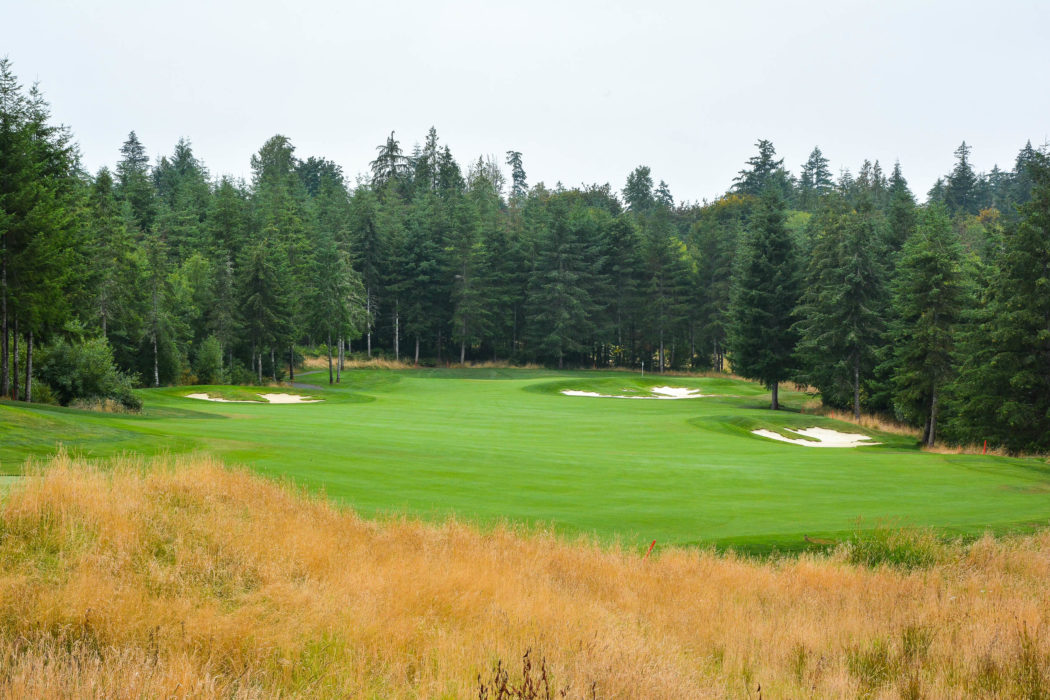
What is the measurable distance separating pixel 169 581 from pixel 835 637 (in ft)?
22.2

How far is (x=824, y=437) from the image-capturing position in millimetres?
34969

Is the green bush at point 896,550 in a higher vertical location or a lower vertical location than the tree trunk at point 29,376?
lower

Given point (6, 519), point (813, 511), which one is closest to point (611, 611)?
point (6, 519)

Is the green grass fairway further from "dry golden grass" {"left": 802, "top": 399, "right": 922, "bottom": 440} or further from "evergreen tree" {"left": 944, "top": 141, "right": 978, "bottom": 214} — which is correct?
"evergreen tree" {"left": 944, "top": 141, "right": 978, "bottom": 214}

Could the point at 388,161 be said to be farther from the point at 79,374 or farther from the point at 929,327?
the point at 929,327

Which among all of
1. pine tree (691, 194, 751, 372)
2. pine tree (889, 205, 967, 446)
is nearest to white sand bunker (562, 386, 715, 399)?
pine tree (889, 205, 967, 446)

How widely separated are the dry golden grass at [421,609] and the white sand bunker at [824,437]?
22074 mm

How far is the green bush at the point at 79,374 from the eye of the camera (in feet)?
97.5

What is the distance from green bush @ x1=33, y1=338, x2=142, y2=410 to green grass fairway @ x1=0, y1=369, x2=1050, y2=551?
163 centimetres

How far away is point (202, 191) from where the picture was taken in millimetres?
94062

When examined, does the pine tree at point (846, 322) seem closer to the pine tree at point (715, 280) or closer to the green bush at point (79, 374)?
the pine tree at point (715, 280)

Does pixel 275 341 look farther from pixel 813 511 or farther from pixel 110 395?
pixel 813 511

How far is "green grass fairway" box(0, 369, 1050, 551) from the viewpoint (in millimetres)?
13828

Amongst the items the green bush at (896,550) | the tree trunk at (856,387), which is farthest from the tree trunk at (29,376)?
the tree trunk at (856,387)
